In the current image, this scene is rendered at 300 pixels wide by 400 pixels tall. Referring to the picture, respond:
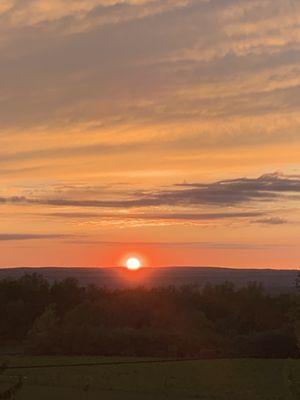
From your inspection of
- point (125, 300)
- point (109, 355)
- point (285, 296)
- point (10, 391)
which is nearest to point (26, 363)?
point (109, 355)

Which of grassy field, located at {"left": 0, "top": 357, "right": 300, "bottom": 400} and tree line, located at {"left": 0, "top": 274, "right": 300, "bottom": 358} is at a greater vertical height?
tree line, located at {"left": 0, "top": 274, "right": 300, "bottom": 358}

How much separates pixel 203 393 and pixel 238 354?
62.7ft

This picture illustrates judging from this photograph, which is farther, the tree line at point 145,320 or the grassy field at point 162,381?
the tree line at point 145,320

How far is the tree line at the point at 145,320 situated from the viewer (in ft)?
147

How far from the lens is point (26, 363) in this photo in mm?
35781

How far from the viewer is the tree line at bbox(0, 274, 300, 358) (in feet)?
147

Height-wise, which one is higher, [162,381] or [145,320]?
[145,320]

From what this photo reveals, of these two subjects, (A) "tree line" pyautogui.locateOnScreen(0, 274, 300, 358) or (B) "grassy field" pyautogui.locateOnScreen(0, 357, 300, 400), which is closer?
(B) "grassy field" pyautogui.locateOnScreen(0, 357, 300, 400)

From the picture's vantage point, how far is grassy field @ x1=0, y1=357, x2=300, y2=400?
79.7 ft

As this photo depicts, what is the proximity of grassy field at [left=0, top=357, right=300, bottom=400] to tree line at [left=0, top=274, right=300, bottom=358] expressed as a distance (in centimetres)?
1040

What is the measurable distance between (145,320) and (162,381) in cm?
2719

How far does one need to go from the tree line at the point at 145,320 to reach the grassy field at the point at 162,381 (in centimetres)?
1040

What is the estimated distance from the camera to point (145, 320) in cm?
5478

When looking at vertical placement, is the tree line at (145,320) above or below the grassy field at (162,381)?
above
